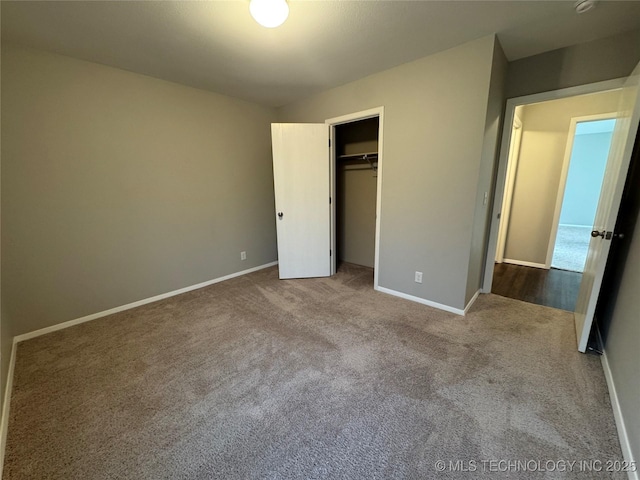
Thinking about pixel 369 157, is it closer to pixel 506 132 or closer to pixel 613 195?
pixel 506 132

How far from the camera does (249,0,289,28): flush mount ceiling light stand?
1.50m

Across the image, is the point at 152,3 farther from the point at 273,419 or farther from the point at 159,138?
the point at 273,419

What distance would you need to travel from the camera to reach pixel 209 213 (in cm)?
325

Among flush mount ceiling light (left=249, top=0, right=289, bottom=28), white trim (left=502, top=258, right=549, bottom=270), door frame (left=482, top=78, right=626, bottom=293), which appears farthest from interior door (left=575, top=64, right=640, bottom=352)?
flush mount ceiling light (left=249, top=0, right=289, bottom=28)

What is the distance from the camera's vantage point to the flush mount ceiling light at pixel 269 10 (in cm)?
150

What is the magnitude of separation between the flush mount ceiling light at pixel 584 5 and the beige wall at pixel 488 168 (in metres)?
0.47

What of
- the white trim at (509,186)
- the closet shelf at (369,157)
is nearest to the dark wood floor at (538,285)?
the white trim at (509,186)

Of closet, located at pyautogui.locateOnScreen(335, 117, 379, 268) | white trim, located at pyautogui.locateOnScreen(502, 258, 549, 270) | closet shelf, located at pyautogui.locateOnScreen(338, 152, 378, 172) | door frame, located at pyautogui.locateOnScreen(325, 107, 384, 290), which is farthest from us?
white trim, located at pyautogui.locateOnScreen(502, 258, 549, 270)

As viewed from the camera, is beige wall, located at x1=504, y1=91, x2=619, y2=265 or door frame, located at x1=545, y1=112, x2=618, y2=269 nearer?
door frame, located at x1=545, y1=112, x2=618, y2=269

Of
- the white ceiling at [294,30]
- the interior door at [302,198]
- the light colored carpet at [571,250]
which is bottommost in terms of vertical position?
the light colored carpet at [571,250]

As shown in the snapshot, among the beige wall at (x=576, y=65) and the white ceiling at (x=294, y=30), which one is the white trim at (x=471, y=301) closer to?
the beige wall at (x=576, y=65)

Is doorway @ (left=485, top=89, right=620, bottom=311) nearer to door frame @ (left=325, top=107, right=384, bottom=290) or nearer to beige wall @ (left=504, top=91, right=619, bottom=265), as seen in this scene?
beige wall @ (left=504, top=91, right=619, bottom=265)

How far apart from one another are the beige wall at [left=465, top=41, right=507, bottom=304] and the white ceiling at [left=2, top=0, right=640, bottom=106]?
0.74 ft

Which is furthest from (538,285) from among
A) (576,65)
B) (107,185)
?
(107,185)
